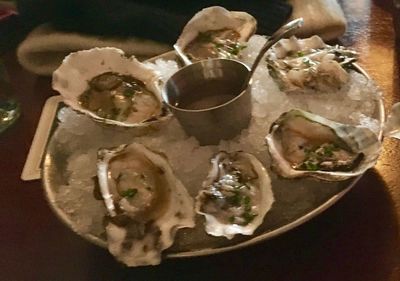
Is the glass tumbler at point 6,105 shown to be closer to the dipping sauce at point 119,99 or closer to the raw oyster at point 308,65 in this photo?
the dipping sauce at point 119,99

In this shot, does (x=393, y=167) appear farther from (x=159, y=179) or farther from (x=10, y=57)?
(x=10, y=57)

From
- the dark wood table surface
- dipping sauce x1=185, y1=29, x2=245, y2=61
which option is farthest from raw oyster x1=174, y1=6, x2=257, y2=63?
the dark wood table surface

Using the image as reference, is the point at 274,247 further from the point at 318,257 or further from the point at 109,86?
the point at 109,86

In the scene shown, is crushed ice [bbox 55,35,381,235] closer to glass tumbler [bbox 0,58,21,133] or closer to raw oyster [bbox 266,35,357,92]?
raw oyster [bbox 266,35,357,92]

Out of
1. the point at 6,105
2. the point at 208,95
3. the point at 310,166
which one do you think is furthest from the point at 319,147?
the point at 6,105

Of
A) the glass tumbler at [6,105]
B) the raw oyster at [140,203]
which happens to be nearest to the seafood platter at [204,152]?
the raw oyster at [140,203]

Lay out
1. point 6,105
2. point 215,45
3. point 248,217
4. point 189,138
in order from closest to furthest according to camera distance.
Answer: point 248,217
point 189,138
point 215,45
point 6,105
